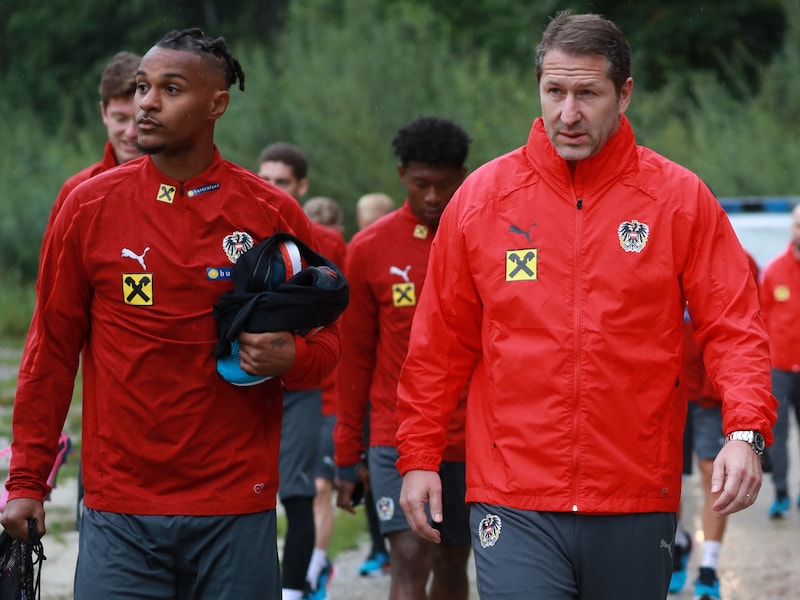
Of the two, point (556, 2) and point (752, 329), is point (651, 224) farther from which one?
point (556, 2)

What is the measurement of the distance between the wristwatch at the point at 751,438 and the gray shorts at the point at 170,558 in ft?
5.04

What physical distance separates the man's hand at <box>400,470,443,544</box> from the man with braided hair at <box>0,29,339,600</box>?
484 mm

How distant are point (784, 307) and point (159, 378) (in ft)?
27.0

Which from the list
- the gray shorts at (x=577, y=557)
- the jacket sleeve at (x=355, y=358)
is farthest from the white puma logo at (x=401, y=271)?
the gray shorts at (x=577, y=557)

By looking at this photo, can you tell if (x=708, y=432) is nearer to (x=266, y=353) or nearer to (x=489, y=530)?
(x=489, y=530)

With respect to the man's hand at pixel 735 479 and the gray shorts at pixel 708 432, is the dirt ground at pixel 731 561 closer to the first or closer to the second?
the gray shorts at pixel 708 432

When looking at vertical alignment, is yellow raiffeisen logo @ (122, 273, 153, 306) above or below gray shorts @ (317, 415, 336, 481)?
above

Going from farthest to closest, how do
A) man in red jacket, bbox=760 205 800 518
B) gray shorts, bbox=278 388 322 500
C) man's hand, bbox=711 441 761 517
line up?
1. man in red jacket, bbox=760 205 800 518
2. gray shorts, bbox=278 388 322 500
3. man's hand, bbox=711 441 761 517

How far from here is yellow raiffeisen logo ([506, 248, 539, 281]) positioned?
446 centimetres

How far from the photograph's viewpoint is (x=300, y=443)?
25.7ft

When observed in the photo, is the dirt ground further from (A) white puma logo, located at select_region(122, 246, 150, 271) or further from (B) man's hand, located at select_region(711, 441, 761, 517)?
(B) man's hand, located at select_region(711, 441, 761, 517)

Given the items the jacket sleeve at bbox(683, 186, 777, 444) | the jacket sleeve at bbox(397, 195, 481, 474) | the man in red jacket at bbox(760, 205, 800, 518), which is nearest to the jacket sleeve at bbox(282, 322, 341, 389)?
the jacket sleeve at bbox(397, 195, 481, 474)

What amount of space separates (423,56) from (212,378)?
2350cm

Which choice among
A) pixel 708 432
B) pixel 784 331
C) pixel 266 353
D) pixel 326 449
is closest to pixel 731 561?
pixel 708 432
